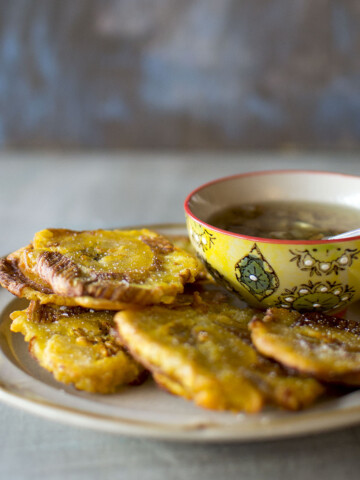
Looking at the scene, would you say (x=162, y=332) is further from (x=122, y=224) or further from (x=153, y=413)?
(x=122, y=224)

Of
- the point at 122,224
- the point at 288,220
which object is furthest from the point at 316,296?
the point at 122,224

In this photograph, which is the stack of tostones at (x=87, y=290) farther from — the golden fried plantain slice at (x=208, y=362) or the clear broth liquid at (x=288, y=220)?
the clear broth liquid at (x=288, y=220)

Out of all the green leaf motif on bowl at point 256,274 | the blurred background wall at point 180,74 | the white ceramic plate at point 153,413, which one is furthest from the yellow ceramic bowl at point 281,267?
the blurred background wall at point 180,74

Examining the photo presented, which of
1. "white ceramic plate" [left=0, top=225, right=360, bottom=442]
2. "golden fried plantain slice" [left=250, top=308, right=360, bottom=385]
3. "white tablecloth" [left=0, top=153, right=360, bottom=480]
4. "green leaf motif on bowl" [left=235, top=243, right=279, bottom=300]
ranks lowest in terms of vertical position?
"white tablecloth" [left=0, top=153, right=360, bottom=480]

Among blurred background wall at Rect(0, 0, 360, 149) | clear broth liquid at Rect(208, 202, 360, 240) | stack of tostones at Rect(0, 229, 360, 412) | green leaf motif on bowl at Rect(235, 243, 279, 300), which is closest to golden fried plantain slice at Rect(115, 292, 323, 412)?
stack of tostones at Rect(0, 229, 360, 412)

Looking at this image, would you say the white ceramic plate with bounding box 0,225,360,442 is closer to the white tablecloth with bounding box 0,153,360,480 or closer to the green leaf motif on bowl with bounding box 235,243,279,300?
the white tablecloth with bounding box 0,153,360,480

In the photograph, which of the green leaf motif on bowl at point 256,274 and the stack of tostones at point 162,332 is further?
the green leaf motif on bowl at point 256,274

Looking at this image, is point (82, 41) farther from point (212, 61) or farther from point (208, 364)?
point (208, 364)
